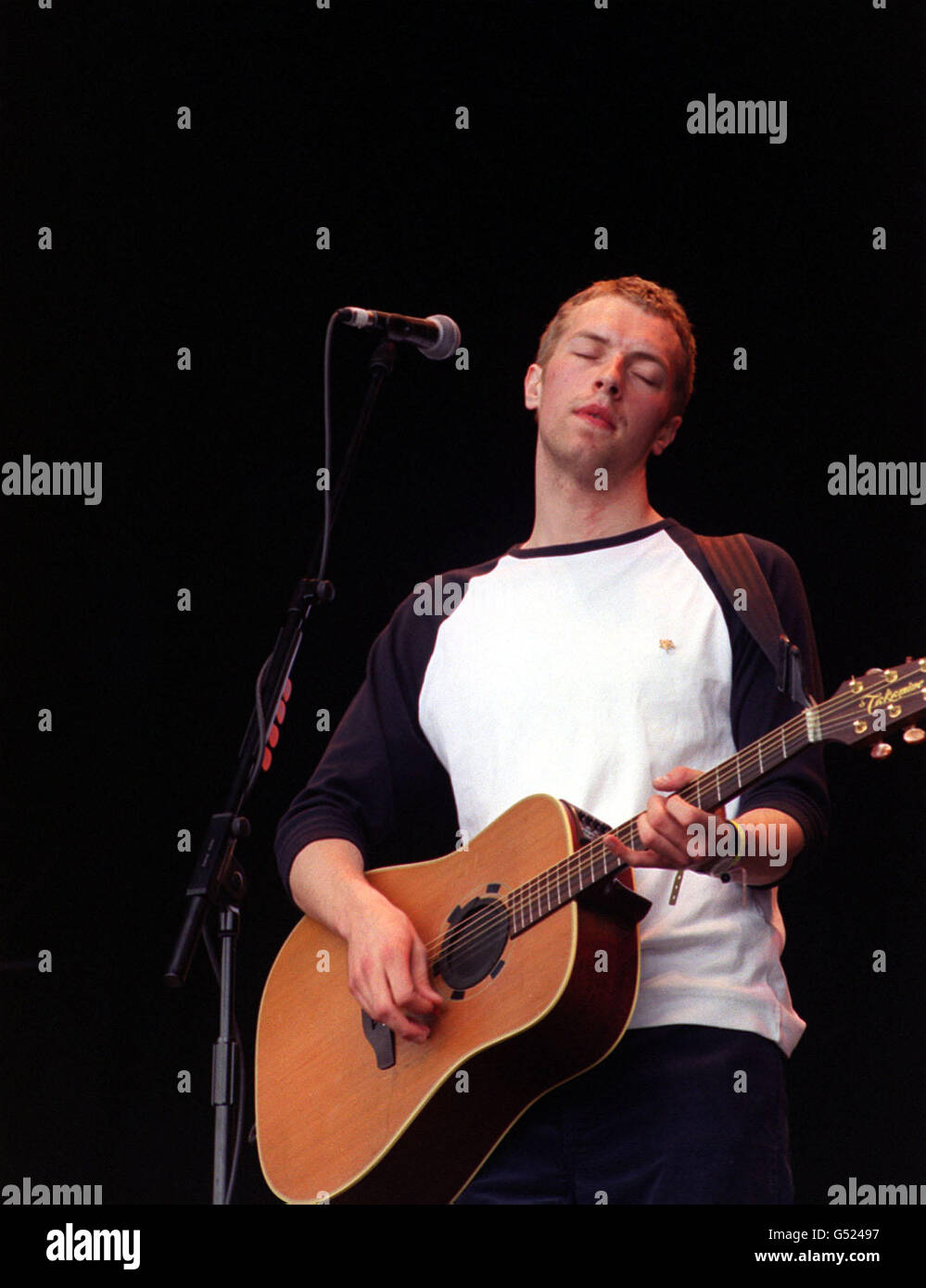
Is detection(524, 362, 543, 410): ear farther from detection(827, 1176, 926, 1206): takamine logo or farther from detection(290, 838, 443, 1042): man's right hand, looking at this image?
detection(827, 1176, 926, 1206): takamine logo

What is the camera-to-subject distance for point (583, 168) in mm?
2709

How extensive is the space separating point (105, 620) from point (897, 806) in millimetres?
1593

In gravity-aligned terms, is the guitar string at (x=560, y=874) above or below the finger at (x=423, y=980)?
above

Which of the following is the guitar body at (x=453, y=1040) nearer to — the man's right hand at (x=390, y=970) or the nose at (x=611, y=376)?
the man's right hand at (x=390, y=970)

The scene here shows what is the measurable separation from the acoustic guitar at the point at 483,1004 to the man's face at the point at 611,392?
2.13 feet

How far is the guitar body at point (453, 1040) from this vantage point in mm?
1835

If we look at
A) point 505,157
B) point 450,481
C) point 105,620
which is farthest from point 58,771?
point 505,157

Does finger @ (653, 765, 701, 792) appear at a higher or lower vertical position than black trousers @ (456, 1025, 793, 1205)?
higher

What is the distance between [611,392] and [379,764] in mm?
738

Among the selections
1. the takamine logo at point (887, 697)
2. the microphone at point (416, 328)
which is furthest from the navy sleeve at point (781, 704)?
the microphone at point (416, 328)

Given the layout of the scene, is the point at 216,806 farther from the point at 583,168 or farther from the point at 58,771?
the point at 583,168

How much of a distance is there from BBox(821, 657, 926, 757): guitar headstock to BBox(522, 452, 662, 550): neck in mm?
666

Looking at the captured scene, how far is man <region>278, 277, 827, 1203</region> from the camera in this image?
183 cm

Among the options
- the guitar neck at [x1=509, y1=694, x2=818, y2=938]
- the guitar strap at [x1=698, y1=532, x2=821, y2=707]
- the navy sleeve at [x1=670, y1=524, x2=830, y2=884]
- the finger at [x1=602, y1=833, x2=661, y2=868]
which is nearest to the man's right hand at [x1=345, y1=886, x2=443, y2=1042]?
the guitar neck at [x1=509, y1=694, x2=818, y2=938]
